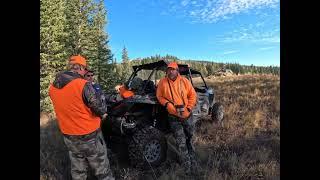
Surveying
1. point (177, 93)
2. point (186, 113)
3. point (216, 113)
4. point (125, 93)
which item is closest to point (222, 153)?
point (186, 113)

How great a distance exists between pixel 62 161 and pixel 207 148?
331 cm

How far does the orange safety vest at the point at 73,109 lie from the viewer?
572 cm

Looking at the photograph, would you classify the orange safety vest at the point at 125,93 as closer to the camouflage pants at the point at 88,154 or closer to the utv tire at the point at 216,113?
the camouflage pants at the point at 88,154

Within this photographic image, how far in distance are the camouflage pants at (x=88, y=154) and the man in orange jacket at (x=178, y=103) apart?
199cm

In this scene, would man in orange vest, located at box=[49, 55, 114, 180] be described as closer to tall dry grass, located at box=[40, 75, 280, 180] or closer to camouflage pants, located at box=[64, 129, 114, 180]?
camouflage pants, located at box=[64, 129, 114, 180]

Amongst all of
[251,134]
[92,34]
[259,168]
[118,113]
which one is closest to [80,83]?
[118,113]

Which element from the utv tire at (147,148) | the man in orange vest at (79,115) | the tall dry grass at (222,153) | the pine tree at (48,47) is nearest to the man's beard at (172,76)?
the utv tire at (147,148)

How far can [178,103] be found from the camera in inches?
302

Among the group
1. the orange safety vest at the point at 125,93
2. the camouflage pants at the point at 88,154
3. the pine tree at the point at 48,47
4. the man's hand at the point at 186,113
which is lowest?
the camouflage pants at the point at 88,154

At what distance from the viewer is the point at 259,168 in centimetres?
743

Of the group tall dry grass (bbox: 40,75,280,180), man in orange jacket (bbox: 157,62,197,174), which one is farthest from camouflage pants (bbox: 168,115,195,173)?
tall dry grass (bbox: 40,75,280,180)

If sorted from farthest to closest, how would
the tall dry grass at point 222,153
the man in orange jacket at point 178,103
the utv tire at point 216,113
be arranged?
the utv tire at point 216,113 < the man in orange jacket at point 178,103 < the tall dry grass at point 222,153

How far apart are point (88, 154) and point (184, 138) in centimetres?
239
